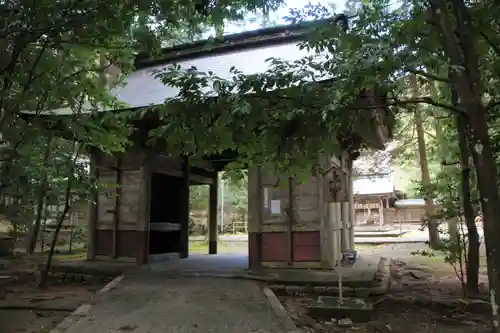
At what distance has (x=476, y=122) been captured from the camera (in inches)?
126

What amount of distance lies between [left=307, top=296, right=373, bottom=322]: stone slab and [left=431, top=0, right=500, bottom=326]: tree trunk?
273 cm

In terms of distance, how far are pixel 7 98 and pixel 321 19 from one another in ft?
11.3

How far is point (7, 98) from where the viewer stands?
4.36m

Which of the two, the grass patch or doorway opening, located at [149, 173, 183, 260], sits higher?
doorway opening, located at [149, 173, 183, 260]

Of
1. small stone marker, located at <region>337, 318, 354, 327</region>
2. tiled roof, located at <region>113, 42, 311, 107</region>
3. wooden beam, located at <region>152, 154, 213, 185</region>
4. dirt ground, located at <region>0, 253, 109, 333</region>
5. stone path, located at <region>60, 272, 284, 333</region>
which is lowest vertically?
small stone marker, located at <region>337, 318, 354, 327</region>

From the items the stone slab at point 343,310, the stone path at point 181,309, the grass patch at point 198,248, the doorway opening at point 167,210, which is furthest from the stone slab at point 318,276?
the grass patch at point 198,248

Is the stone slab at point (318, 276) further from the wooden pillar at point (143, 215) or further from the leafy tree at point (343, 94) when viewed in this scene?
the leafy tree at point (343, 94)

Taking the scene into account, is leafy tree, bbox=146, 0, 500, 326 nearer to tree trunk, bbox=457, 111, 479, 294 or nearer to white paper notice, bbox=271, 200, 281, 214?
tree trunk, bbox=457, 111, 479, 294

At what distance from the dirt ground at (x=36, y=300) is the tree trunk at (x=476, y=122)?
5.13 meters

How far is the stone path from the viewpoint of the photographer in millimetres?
4836

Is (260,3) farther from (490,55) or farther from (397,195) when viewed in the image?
(397,195)

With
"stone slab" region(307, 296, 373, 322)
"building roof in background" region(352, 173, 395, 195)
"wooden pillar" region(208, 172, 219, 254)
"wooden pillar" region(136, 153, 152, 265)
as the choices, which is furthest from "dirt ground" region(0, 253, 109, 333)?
"building roof in background" region(352, 173, 395, 195)

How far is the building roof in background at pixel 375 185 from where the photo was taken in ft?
94.0

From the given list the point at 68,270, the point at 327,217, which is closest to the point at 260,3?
the point at 327,217
